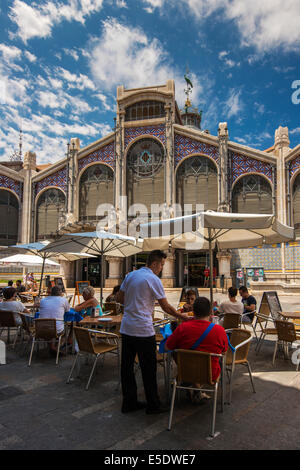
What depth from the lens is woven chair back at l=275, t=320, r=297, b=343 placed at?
5477 mm

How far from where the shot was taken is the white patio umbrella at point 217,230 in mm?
5758

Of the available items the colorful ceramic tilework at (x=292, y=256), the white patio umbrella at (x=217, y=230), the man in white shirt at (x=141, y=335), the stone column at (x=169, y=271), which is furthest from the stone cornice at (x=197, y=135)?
the man in white shirt at (x=141, y=335)

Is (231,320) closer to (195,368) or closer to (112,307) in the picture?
(112,307)

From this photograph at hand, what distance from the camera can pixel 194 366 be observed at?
134 inches

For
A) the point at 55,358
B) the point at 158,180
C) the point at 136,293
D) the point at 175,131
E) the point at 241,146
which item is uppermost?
the point at 175,131

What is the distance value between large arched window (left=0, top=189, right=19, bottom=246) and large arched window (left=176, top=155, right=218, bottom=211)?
14.6 metres

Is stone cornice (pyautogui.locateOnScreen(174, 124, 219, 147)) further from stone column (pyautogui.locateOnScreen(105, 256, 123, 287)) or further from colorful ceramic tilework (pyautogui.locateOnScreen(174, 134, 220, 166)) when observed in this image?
stone column (pyautogui.locateOnScreen(105, 256, 123, 287))

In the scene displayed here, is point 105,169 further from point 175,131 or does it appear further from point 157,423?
point 157,423

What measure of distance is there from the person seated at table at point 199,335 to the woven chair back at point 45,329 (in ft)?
10.1

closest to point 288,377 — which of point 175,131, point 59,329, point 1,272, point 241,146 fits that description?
point 59,329

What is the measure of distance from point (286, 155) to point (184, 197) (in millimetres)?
7979

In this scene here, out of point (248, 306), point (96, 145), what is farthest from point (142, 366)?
point (96, 145)

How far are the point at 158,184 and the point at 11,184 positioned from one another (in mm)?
13356

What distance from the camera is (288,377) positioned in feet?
16.5
